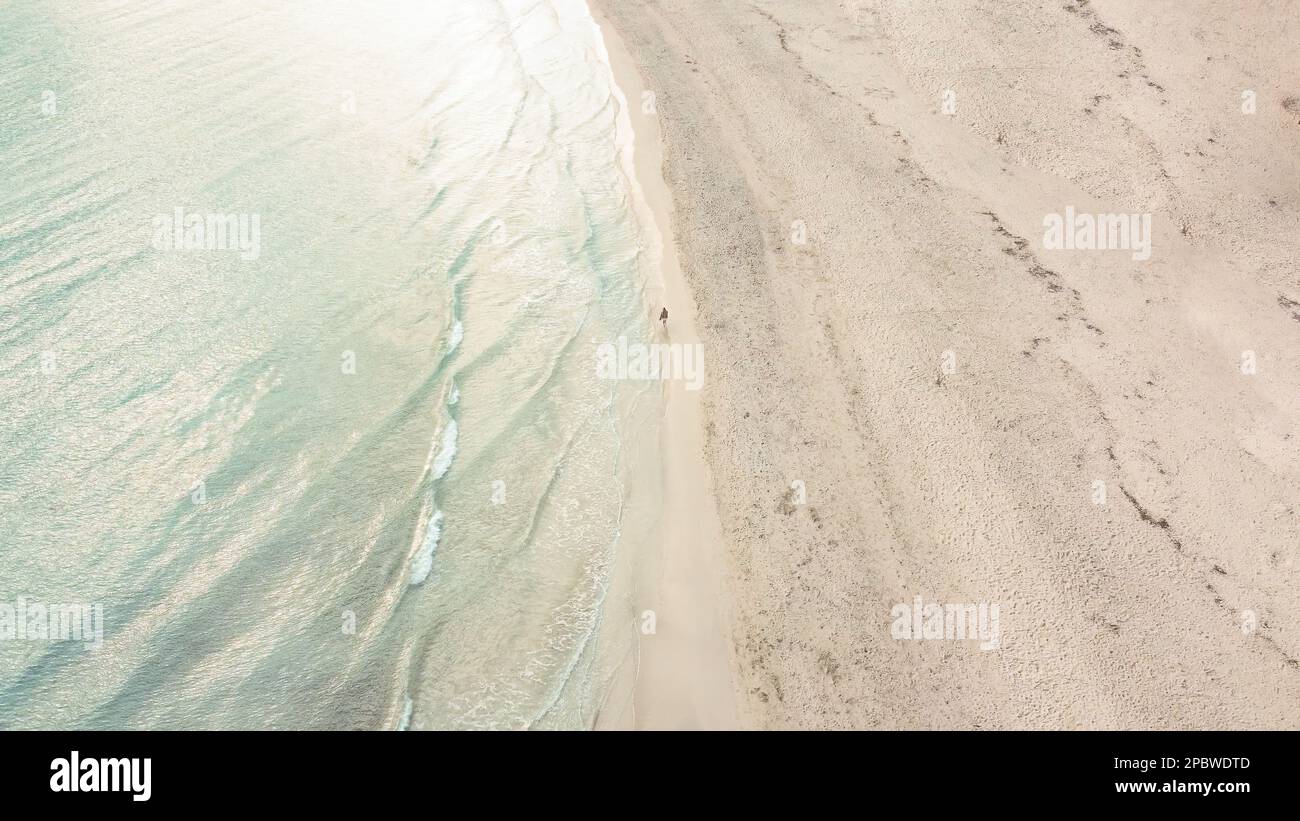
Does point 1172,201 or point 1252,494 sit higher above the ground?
point 1172,201

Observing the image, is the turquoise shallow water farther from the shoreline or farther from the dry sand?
the dry sand

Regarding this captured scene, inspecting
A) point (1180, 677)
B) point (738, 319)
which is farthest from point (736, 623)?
point (738, 319)

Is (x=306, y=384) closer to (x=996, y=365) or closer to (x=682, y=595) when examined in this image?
(x=682, y=595)

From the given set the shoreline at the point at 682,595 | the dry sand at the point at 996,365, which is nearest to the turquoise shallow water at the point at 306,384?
the shoreline at the point at 682,595

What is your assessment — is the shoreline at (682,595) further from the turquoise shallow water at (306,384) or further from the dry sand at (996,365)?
the turquoise shallow water at (306,384)

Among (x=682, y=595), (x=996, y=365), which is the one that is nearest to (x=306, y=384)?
(x=682, y=595)

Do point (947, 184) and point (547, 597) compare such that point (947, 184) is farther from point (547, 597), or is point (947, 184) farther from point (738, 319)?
point (547, 597)
